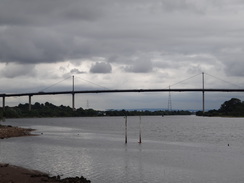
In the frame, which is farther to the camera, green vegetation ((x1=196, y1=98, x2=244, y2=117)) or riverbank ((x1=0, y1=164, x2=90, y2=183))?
green vegetation ((x1=196, y1=98, x2=244, y2=117))

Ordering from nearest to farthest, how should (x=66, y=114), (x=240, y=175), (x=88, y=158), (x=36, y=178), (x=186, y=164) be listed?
(x=36, y=178) < (x=240, y=175) < (x=186, y=164) < (x=88, y=158) < (x=66, y=114)

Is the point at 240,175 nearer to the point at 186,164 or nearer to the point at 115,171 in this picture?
the point at 186,164

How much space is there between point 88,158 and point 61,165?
12.9 ft

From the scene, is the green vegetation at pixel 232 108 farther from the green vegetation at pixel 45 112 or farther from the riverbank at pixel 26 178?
the riverbank at pixel 26 178

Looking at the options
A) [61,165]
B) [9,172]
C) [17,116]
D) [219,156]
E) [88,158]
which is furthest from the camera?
[17,116]

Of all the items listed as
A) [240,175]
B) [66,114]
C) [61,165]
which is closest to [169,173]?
[240,175]

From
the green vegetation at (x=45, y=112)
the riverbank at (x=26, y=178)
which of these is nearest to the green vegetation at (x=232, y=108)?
the green vegetation at (x=45, y=112)

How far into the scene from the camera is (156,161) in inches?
1080

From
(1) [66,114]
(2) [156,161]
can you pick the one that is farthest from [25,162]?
(1) [66,114]

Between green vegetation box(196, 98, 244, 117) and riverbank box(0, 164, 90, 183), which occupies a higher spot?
green vegetation box(196, 98, 244, 117)

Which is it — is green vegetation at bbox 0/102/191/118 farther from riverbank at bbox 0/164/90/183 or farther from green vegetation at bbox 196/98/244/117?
riverbank at bbox 0/164/90/183

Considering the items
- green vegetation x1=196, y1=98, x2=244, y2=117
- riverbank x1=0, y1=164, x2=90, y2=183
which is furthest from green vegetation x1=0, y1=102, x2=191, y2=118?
riverbank x1=0, y1=164, x2=90, y2=183

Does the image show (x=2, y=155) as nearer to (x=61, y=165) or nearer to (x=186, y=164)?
(x=61, y=165)

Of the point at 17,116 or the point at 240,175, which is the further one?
the point at 17,116
